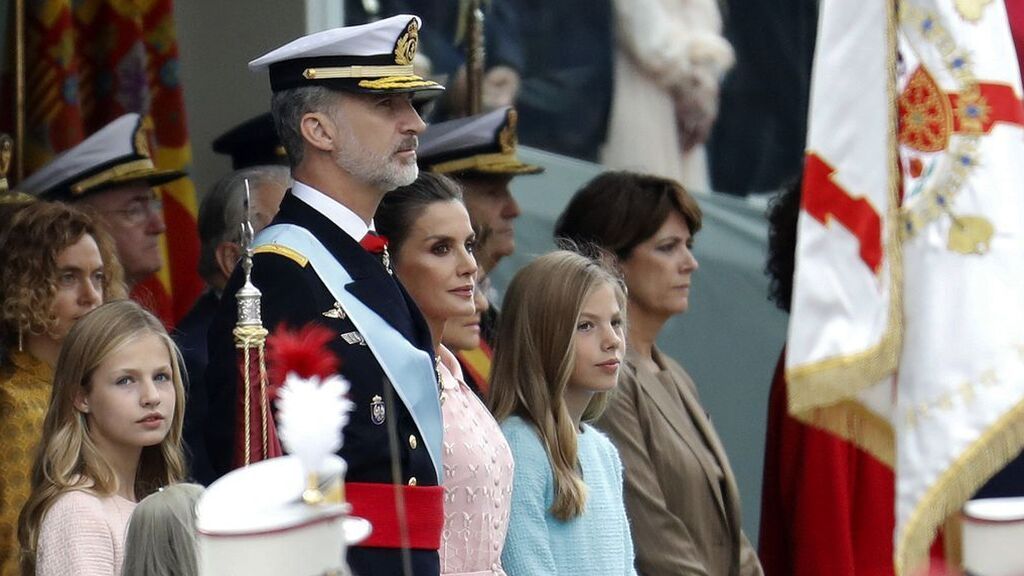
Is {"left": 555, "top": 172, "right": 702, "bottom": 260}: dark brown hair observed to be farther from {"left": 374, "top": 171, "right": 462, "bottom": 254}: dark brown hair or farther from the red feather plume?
the red feather plume

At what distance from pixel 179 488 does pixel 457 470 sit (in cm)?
82

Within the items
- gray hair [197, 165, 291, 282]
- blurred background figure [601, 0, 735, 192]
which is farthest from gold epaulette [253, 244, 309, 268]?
blurred background figure [601, 0, 735, 192]

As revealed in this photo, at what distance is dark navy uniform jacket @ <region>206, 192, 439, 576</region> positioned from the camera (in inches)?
192

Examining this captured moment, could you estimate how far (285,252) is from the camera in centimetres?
502

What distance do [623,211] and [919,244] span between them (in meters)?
2.83

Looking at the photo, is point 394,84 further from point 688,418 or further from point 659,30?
point 659,30

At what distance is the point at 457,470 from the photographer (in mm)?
5238

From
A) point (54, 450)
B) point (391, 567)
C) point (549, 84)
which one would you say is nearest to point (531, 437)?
point (391, 567)

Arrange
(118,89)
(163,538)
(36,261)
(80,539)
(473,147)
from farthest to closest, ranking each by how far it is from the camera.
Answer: (118,89), (473,147), (36,261), (80,539), (163,538)

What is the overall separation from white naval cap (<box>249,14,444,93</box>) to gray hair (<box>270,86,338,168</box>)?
17 mm

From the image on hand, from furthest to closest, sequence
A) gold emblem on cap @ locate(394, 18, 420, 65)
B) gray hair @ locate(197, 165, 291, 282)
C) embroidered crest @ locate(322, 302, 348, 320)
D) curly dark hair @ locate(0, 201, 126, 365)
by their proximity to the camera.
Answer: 1. gray hair @ locate(197, 165, 291, 282)
2. curly dark hair @ locate(0, 201, 126, 365)
3. gold emblem on cap @ locate(394, 18, 420, 65)
4. embroidered crest @ locate(322, 302, 348, 320)

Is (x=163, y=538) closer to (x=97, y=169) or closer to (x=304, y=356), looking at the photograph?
(x=304, y=356)

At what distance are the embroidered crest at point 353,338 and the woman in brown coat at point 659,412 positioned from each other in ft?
4.63

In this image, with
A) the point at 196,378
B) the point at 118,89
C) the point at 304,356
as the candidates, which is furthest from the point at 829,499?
the point at 304,356
